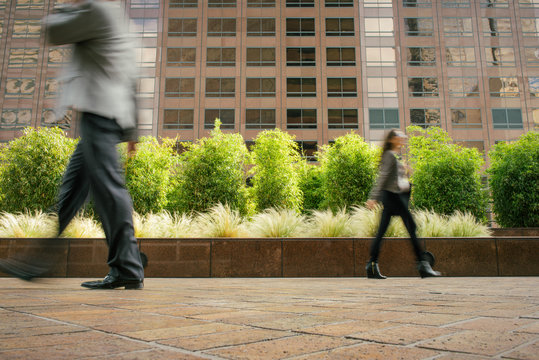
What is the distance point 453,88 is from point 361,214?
35248mm

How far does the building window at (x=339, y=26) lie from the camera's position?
39969 millimetres

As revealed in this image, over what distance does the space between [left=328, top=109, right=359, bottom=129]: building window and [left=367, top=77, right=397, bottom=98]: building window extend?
2.69m

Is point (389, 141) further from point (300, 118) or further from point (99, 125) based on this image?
point (300, 118)

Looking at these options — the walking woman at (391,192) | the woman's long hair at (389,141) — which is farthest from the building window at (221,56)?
the walking woman at (391,192)

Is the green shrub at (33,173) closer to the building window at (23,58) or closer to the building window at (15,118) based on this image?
the building window at (15,118)

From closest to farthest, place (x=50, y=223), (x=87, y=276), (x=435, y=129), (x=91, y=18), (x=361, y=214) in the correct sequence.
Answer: (x=50, y=223) < (x=91, y=18) < (x=87, y=276) < (x=361, y=214) < (x=435, y=129)

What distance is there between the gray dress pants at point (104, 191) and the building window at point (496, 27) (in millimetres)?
46025

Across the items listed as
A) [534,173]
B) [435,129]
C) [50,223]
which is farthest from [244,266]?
[435,129]

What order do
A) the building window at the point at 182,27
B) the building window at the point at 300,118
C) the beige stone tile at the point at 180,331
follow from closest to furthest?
the beige stone tile at the point at 180,331 < the building window at the point at 300,118 < the building window at the point at 182,27

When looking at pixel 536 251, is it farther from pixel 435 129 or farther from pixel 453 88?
pixel 453 88

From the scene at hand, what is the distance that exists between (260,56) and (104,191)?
3887 centimetres

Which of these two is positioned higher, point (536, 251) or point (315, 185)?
point (315, 185)

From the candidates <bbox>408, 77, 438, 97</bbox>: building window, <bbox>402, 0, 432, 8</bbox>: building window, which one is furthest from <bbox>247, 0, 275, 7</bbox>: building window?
<bbox>408, 77, 438, 97</bbox>: building window

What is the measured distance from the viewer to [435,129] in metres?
29.2
